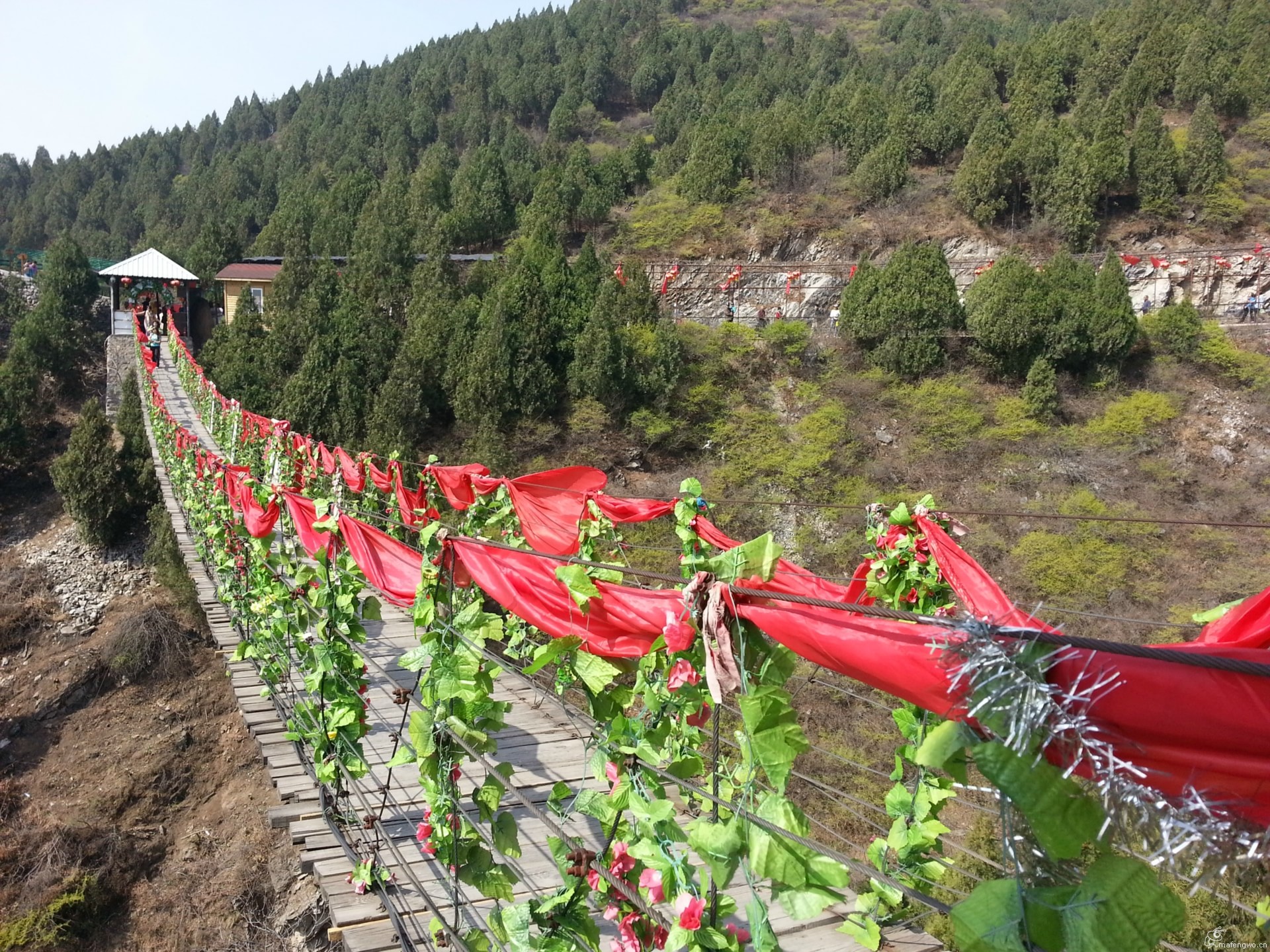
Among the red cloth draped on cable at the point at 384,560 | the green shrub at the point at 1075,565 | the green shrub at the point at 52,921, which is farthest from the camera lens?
the green shrub at the point at 1075,565

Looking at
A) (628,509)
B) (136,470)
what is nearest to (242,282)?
(136,470)

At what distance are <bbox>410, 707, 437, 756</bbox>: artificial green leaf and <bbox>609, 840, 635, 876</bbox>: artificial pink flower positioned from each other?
0.69 meters

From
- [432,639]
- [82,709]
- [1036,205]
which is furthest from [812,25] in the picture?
→ [432,639]

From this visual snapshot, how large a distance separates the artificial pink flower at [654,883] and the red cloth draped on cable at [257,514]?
3.30 metres

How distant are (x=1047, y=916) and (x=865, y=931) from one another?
2.08m

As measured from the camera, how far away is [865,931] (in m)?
2.83

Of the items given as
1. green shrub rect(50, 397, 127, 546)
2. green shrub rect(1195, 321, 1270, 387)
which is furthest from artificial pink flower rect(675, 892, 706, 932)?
green shrub rect(50, 397, 127, 546)

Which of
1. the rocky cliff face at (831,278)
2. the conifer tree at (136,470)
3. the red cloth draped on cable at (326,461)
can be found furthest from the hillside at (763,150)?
the red cloth draped on cable at (326,461)

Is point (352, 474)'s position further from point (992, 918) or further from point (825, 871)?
point (992, 918)

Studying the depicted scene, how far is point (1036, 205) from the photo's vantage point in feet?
59.6

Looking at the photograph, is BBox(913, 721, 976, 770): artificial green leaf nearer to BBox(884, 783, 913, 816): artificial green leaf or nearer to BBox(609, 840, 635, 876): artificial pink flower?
BBox(609, 840, 635, 876): artificial pink flower

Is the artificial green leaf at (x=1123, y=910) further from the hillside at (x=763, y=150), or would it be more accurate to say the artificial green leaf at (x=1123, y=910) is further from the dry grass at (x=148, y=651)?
the hillside at (x=763, y=150)

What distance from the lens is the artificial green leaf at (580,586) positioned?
6.27 ft

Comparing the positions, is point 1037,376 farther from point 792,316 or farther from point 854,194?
point 854,194
